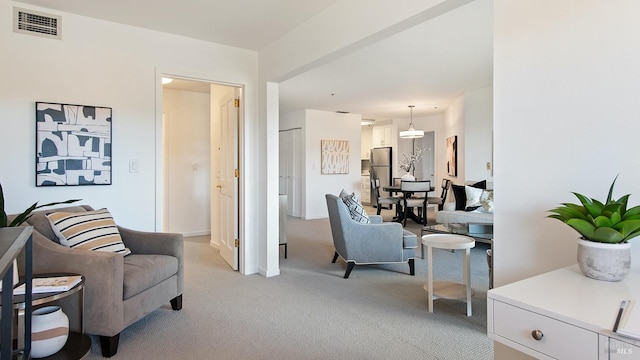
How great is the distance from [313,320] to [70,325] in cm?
156

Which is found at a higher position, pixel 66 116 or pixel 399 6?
pixel 399 6

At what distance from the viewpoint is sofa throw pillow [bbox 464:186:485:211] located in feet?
16.8

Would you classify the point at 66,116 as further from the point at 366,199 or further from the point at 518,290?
the point at 366,199

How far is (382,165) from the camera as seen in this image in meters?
9.69

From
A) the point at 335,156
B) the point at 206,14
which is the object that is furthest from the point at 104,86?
the point at 335,156

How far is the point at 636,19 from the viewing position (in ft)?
3.92

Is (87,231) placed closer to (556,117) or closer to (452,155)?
(556,117)

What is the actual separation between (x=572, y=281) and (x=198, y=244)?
4.95 metres

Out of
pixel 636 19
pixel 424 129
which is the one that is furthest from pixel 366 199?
pixel 636 19

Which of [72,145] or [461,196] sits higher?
[72,145]

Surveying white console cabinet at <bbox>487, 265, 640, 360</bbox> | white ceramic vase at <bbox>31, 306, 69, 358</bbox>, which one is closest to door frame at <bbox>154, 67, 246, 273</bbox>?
white ceramic vase at <bbox>31, 306, 69, 358</bbox>

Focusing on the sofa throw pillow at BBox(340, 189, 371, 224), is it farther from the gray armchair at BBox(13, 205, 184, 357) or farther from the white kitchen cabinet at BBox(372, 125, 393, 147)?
the white kitchen cabinet at BBox(372, 125, 393, 147)

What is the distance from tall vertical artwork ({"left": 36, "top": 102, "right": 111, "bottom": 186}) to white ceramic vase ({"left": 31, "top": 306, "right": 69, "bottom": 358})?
1.42 m

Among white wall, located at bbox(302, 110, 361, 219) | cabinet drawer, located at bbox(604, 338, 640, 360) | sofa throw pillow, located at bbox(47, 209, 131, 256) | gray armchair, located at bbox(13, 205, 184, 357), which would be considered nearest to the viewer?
cabinet drawer, located at bbox(604, 338, 640, 360)
